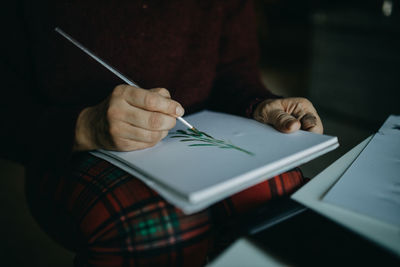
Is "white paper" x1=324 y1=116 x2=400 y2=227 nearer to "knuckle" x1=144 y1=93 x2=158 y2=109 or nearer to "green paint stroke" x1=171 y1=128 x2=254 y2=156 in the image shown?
"green paint stroke" x1=171 y1=128 x2=254 y2=156

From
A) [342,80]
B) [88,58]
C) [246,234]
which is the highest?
[88,58]

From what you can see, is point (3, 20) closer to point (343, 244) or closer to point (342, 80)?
point (343, 244)

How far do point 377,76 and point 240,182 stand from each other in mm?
1627

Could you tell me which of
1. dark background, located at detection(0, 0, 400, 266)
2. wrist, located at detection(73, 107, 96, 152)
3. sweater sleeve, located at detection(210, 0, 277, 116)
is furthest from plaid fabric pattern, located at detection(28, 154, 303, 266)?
dark background, located at detection(0, 0, 400, 266)

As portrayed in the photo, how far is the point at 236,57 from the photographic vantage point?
2.63ft

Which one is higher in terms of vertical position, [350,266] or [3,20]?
[3,20]

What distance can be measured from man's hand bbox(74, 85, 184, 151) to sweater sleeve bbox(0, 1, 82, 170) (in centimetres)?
8

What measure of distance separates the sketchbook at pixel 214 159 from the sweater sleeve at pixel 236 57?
0.88 feet

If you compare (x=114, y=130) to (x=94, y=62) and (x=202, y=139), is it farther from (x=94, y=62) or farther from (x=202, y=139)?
(x=94, y=62)

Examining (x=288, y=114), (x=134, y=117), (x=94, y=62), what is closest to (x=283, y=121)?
(x=288, y=114)

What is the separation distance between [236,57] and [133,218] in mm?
585

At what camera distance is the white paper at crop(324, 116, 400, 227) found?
0.30 m

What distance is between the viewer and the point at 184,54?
709mm

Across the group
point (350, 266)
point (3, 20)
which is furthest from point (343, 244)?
point (3, 20)
